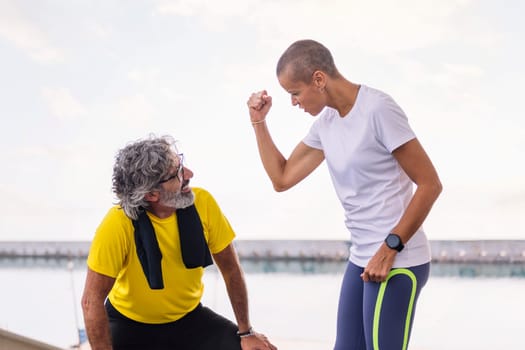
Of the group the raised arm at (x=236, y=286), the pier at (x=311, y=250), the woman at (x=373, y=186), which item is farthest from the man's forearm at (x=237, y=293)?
the pier at (x=311, y=250)

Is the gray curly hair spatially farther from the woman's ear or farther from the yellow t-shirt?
the woman's ear

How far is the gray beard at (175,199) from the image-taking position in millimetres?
1790

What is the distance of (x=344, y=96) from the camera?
152 cm

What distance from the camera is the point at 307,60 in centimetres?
150

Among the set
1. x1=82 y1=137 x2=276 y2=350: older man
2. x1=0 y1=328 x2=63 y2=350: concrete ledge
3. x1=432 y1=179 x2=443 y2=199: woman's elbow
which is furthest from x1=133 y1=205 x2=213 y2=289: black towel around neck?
x1=0 y1=328 x2=63 y2=350: concrete ledge

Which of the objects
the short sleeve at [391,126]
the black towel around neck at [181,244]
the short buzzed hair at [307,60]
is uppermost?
the short buzzed hair at [307,60]

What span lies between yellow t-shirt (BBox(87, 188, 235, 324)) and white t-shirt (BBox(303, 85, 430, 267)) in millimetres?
477

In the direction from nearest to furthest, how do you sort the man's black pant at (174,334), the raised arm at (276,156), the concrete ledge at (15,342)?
the concrete ledge at (15,342), the raised arm at (276,156), the man's black pant at (174,334)

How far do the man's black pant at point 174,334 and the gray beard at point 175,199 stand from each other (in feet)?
1.13

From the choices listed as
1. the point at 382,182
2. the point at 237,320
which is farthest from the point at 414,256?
the point at 237,320

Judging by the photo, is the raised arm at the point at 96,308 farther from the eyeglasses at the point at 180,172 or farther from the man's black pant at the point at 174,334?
the eyeglasses at the point at 180,172

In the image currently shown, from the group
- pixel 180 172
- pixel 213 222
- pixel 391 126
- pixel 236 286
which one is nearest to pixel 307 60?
pixel 391 126

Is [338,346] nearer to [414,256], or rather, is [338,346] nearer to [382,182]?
[414,256]

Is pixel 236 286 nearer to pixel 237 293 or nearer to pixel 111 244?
pixel 237 293
